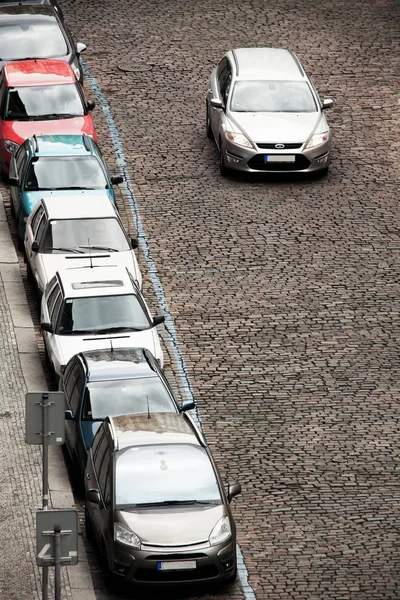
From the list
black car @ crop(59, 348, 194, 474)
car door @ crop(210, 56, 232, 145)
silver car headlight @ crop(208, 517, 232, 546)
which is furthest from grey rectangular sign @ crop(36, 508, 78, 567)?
car door @ crop(210, 56, 232, 145)

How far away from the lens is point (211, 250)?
81.0 feet

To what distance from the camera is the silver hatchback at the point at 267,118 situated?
26.8 meters

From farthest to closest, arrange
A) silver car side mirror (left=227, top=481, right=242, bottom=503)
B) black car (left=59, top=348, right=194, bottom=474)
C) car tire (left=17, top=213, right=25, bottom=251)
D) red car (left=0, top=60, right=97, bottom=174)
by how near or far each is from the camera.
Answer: red car (left=0, top=60, right=97, bottom=174)
car tire (left=17, top=213, right=25, bottom=251)
black car (left=59, top=348, right=194, bottom=474)
silver car side mirror (left=227, top=481, right=242, bottom=503)

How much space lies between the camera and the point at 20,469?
1848 centimetres

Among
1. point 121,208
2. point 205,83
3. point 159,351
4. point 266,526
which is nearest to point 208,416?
point 159,351

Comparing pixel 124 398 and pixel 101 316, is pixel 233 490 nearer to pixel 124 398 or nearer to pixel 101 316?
pixel 124 398

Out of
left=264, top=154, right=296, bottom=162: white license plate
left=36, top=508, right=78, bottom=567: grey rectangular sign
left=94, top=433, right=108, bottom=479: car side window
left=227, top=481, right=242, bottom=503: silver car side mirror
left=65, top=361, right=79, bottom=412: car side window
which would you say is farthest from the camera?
left=264, top=154, right=296, bottom=162: white license plate

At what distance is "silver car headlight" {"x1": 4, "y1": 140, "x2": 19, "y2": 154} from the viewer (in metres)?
27.0

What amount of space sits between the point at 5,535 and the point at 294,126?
39.6 feet

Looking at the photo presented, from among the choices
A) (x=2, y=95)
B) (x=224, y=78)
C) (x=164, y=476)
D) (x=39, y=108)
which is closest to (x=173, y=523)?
(x=164, y=476)

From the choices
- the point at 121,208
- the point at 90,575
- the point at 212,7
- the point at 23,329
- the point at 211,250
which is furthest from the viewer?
the point at 212,7

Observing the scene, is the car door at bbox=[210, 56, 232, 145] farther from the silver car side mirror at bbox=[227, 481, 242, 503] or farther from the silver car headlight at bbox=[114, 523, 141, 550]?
the silver car headlight at bbox=[114, 523, 141, 550]

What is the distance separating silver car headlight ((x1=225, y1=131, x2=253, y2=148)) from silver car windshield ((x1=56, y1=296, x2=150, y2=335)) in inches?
262

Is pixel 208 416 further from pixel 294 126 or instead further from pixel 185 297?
pixel 294 126
